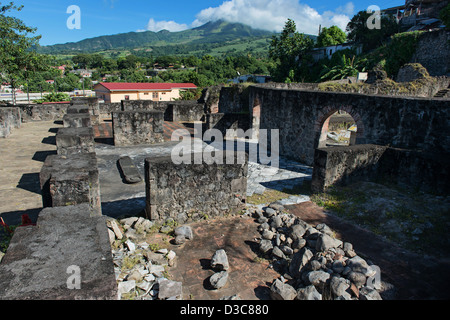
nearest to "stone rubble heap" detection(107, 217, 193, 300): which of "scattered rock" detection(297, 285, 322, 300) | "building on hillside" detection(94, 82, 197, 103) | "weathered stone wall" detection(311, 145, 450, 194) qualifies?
"scattered rock" detection(297, 285, 322, 300)

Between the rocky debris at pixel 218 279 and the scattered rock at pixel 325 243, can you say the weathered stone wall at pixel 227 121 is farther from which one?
the rocky debris at pixel 218 279

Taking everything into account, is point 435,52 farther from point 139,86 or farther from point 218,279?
point 139,86

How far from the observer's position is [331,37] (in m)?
39.4

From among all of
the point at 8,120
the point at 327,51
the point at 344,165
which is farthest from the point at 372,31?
the point at 8,120

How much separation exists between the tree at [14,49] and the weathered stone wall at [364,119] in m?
14.9

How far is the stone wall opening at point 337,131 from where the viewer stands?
1043 cm

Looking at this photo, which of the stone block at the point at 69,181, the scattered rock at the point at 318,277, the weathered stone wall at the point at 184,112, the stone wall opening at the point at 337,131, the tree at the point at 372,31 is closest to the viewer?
the scattered rock at the point at 318,277

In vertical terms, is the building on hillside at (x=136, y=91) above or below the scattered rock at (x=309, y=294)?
above

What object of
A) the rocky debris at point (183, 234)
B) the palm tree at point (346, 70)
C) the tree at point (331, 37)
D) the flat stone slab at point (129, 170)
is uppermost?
the tree at point (331, 37)

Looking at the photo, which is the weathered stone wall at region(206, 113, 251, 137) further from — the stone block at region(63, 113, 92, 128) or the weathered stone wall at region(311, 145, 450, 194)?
the weathered stone wall at region(311, 145, 450, 194)

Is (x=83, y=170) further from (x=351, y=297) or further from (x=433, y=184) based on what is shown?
(x=433, y=184)

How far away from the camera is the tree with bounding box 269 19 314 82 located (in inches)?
1394

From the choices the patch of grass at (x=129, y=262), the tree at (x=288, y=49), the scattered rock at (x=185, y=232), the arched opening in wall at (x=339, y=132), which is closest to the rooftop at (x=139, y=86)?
the tree at (x=288, y=49)
